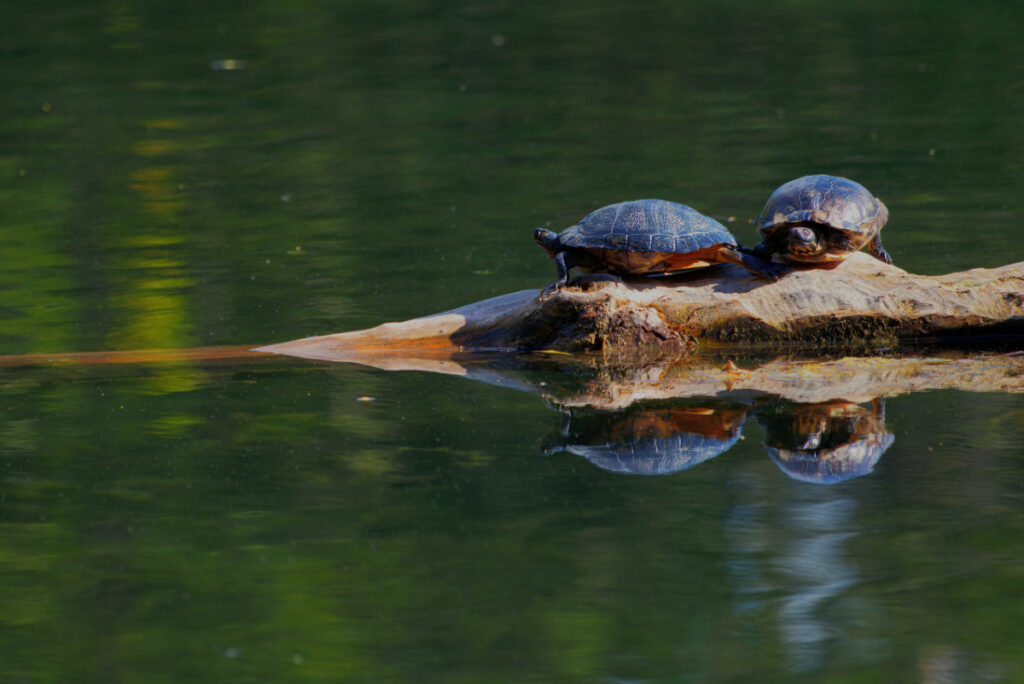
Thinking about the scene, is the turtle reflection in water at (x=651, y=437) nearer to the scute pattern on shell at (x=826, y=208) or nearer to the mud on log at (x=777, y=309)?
the mud on log at (x=777, y=309)

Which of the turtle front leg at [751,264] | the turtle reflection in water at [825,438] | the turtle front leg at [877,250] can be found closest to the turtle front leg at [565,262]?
the turtle front leg at [751,264]

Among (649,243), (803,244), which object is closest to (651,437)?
(649,243)

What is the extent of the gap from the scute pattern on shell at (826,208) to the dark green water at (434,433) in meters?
1.13

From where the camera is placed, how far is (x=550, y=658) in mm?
3191

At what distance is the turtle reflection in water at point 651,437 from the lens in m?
4.61

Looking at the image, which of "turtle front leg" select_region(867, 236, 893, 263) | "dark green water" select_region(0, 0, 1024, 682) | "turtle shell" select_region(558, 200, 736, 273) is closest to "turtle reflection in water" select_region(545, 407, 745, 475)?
"dark green water" select_region(0, 0, 1024, 682)

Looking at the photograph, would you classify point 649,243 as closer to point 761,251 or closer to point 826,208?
point 761,251

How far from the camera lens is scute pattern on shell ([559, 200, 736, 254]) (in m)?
5.86

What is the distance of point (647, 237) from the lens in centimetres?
588

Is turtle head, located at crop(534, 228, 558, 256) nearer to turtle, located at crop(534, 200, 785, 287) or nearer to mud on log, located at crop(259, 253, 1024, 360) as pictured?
turtle, located at crop(534, 200, 785, 287)

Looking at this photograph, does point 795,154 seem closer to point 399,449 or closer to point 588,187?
point 588,187

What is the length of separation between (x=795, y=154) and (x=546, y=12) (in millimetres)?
10009

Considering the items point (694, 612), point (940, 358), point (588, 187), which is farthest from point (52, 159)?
point (694, 612)

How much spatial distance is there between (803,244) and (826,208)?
212 millimetres
